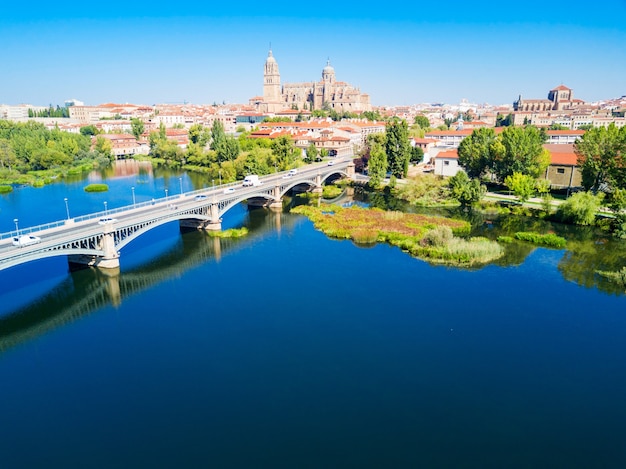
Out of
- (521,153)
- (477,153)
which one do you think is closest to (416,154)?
(477,153)

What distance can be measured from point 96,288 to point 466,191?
4022 centimetres

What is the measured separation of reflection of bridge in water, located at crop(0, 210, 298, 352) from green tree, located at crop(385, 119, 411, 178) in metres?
32.2

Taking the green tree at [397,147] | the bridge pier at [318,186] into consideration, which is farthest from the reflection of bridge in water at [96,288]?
the green tree at [397,147]

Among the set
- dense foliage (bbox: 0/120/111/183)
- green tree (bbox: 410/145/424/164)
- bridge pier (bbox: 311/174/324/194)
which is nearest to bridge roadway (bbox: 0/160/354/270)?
bridge pier (bbox: 311/174/324/194)

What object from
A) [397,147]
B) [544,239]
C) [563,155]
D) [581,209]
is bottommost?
[544,239]

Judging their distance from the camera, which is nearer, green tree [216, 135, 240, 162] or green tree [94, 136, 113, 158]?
green tree [216, 135, 240, 162]

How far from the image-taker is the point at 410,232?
40219 millimetres

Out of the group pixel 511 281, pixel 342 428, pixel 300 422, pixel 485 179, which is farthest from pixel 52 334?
pixel 485 179

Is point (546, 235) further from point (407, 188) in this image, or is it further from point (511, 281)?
point (407, 188)

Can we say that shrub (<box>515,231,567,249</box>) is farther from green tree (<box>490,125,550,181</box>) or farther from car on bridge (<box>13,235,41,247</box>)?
car on bridge (<box>13,235,41,247</box>)

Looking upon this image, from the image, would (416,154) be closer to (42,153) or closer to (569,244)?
(569,244)

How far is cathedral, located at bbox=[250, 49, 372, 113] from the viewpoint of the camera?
156000mm

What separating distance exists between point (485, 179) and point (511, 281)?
3475 cm

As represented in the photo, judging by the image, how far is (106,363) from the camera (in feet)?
69.1
